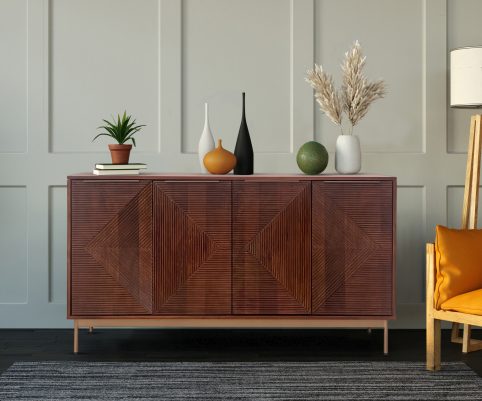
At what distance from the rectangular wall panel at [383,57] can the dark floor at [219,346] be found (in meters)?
1.07

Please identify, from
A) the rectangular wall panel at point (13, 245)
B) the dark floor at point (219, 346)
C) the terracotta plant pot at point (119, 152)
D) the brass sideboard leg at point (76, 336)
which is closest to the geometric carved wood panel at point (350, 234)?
the dark floor at point (219, 346)

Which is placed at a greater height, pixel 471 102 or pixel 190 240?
A: pixel 471 102

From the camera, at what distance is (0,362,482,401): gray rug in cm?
300

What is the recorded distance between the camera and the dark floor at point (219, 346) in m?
3.64

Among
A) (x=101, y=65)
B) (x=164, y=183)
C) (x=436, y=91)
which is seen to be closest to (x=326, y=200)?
(x=164, y=183)

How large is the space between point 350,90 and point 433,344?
132 centimetres

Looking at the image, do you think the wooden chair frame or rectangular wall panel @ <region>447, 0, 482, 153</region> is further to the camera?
rectangular wall panel @ <region>447, 0, 482, 153</region>

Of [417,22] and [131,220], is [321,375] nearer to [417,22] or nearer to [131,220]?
[131,220]

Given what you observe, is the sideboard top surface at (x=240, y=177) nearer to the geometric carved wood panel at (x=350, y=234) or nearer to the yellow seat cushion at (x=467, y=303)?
the geometric carved wood panel at (x=350, y=234)

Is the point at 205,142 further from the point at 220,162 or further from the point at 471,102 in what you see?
the point at 471,102

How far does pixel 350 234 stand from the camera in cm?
364

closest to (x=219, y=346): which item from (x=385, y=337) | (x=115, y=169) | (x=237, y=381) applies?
(x=237, y=381)

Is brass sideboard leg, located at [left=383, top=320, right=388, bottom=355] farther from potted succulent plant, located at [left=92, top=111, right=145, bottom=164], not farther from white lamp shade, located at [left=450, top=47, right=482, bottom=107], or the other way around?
potted succulent plant, located at [left=92, top=111, right=145, bottom=164]

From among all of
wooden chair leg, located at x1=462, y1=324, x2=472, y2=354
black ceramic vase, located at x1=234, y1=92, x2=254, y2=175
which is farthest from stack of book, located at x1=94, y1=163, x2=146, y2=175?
wooden chair leg, located at x1=462, y1=324, x2=472, y2=354
